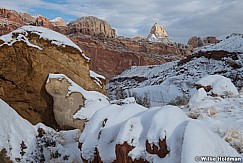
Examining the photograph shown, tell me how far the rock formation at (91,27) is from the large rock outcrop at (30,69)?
57702 millimetres

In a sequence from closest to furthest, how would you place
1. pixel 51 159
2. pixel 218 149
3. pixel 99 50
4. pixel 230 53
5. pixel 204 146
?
1. pixel 204 146
2. pixel 218 149
3. pixel 51 159
4. pixel 230 53
5. pixel 99 50

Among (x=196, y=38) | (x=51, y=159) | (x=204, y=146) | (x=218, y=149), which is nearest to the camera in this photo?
(x=204, y=146)

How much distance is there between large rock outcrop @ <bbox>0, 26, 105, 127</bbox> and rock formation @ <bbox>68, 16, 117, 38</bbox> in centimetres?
5770

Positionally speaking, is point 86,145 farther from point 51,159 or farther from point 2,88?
point 2,88

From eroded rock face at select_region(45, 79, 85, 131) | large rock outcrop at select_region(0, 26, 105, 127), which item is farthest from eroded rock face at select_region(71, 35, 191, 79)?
eroded rock face at select_region(45, 79, 85, 131)

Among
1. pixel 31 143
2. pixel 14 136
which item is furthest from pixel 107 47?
pixel 14 136

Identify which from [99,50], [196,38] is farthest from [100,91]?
[196,38]

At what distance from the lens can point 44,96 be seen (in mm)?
8438

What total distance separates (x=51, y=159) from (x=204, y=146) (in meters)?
3.45

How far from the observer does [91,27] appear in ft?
224

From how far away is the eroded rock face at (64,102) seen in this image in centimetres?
770

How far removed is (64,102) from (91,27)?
204 feet

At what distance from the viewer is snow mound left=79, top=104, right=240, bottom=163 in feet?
8.30

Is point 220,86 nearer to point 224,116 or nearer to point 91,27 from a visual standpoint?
point 224,116
